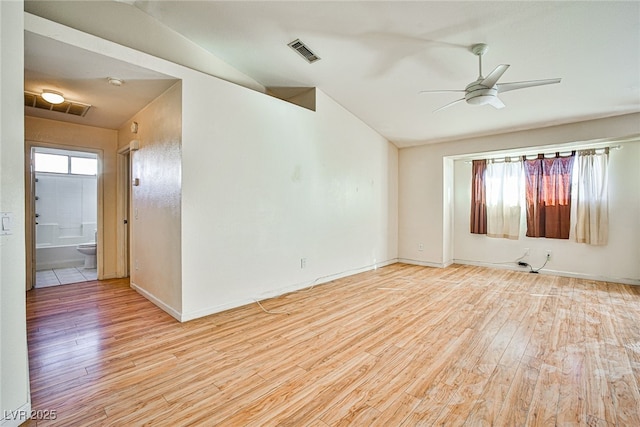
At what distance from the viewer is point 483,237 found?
5902 millimetres

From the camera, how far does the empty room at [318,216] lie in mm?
1733

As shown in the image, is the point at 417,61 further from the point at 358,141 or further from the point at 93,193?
the point at 93,193

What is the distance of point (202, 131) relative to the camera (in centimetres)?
305

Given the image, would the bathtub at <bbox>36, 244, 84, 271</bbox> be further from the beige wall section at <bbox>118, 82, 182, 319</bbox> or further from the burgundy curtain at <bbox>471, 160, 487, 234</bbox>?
the burgundy curtain at <bbox>471, 160, 487, 234</bbox>

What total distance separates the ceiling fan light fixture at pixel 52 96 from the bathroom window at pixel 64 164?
12.4ft

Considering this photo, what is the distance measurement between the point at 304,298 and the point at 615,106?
5.12 m

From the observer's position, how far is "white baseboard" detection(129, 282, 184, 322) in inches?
116

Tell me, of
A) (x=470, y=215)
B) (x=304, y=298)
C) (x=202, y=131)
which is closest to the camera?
(x=202, y=131)

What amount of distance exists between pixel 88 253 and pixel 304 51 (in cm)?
548

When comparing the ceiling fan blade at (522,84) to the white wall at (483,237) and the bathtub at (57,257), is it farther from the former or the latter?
the bathtub at (57,257)

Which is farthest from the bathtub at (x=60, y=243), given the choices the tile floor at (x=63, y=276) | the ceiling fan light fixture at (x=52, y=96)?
the ceiling fan light fixture at (x=52, y=96)

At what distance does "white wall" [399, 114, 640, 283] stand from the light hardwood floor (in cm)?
128

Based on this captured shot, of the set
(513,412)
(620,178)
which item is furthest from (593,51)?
(513,412)

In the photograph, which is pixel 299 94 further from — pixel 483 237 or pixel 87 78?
pixel 483 237
